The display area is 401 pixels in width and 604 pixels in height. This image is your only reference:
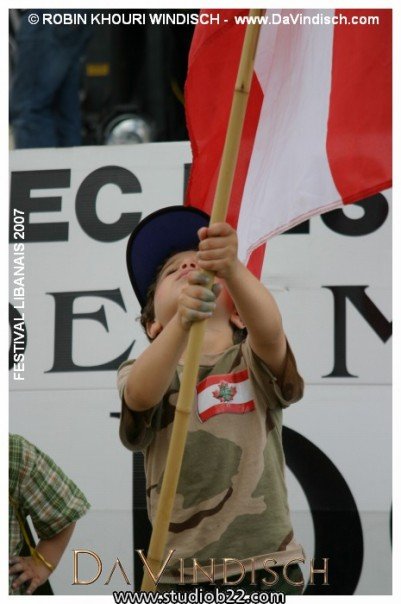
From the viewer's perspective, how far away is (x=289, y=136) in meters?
2.55

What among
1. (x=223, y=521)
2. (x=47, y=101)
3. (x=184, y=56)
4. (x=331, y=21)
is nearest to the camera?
(x=223, y=521)

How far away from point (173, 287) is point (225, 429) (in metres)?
0.28

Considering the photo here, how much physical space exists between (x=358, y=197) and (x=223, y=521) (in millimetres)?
717

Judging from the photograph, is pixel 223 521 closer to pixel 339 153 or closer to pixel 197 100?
pixel 339 153

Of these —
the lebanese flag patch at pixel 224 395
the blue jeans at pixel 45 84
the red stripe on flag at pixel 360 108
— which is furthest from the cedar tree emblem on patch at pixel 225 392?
the blue jeans at pixel 45 84

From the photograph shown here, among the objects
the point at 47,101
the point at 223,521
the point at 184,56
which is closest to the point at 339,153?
the point at 223,521

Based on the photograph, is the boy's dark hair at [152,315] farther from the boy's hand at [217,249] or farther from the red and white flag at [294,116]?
the boy's hand at [217,249]

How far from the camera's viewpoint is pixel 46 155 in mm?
3443

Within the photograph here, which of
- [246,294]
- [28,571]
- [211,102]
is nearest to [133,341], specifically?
[211,102]

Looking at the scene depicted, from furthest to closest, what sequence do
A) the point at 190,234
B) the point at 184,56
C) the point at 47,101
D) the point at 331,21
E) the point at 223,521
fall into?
the point at 184,56 → the point at 47,101 → the point at 331,21 → the point at 190,234 → the point at 223,521

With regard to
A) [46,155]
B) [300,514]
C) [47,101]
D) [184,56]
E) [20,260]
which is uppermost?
[184,56]

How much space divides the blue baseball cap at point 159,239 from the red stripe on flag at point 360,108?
307 mm

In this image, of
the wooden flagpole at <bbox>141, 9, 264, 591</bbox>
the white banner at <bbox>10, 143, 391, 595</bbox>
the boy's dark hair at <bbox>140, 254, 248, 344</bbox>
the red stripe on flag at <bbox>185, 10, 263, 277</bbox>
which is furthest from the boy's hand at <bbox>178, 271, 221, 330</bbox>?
the white banner at <bbox>10, 143, 391, 595</bbox>

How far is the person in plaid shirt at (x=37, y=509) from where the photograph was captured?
2.44 m
